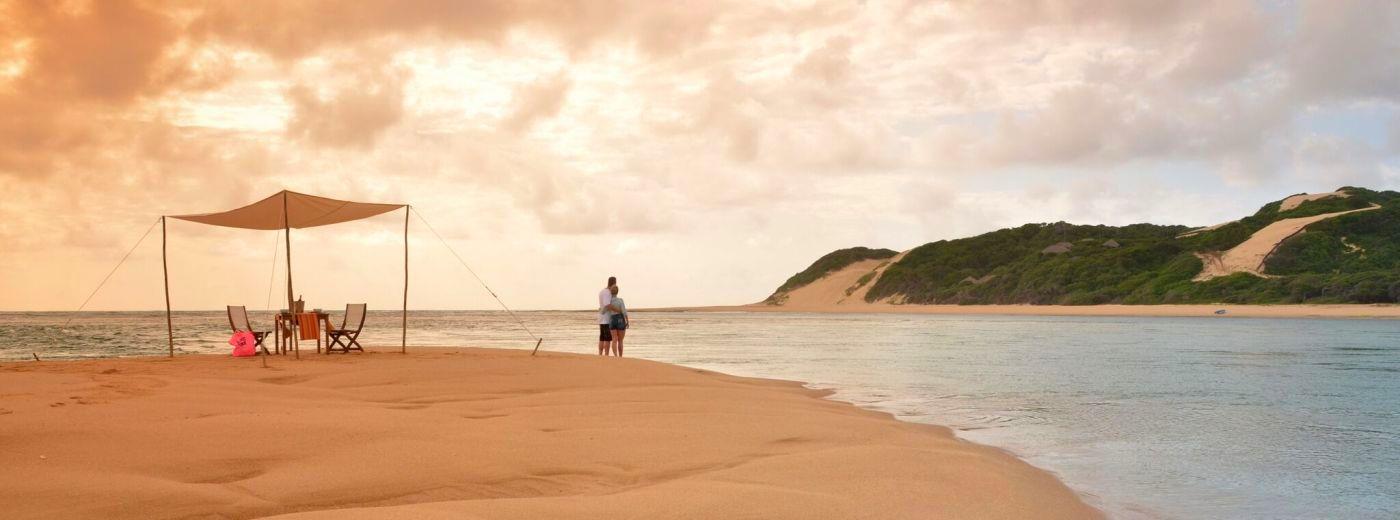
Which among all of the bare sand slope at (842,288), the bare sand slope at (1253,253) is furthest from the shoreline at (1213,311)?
the bare sand slope at (842,288)

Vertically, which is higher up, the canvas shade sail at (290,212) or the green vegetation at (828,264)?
the green vegetation at (828,264)

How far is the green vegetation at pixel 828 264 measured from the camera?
110 metres

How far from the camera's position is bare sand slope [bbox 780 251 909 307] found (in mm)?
91500

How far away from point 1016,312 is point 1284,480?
54.9 metres

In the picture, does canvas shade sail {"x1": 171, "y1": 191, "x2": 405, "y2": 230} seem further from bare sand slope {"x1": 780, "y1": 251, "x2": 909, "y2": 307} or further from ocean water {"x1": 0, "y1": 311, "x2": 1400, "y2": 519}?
bare sand slope {"x1": 780, "y1": 251, "x2": 909, "y2": 307}

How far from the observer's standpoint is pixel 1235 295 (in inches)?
1987

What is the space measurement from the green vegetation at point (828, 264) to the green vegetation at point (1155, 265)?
17528 mm

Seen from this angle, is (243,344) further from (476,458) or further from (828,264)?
(828,264)

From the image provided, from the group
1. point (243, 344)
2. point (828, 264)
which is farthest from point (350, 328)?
point (828, 264)

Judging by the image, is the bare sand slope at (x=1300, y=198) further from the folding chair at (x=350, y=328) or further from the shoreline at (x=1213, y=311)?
the folding chair at (x=350, y=328)

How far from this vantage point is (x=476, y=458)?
5301 millimetres

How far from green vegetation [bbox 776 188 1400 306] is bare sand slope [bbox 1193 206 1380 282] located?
81 centimetres

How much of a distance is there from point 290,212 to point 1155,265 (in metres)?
62.4

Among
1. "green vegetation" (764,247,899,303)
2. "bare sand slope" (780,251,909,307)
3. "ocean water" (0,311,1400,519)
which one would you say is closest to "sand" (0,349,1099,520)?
"ocean water" (0,311,1400,519)
